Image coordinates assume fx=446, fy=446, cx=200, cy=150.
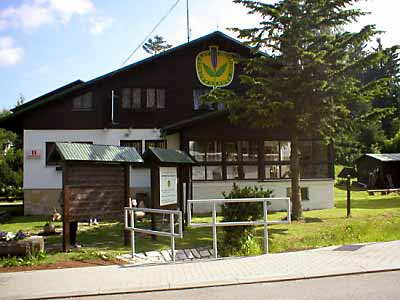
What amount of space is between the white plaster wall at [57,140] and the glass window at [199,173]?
2.77 meters

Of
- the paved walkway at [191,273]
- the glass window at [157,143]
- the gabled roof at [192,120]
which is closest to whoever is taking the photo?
the paved walkway at [191,273]

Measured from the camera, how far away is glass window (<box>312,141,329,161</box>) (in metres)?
20.5

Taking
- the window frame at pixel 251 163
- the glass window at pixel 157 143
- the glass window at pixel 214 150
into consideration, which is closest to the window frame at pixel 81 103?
the glass window at pixel 157 143

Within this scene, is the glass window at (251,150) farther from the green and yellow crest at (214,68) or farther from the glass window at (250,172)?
the green and yellow crest at (214,68)

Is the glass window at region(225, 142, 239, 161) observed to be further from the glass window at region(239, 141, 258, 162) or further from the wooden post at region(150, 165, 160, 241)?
the wooden post at region(150, 165, 160, 241)

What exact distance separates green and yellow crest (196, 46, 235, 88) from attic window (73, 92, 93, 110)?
5.31 metres

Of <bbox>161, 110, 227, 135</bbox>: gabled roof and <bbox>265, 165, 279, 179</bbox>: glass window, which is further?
<bbox>265, 165, 279, 179</bbox>: glass window

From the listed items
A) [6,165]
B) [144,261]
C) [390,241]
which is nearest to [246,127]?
[390,241]

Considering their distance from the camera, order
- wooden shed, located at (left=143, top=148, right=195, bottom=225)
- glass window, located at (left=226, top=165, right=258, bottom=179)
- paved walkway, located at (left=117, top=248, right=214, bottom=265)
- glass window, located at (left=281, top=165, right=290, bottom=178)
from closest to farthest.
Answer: paved walkway, located at (left=117, top=248, right=214, bottom=265)
wooden shed, located at (left=143, top=148, right=195, bottom=225)
glass window, located at (left=226, top=165, right=258, bottom=179)
glass window, located at (left=281, top=165, right=290, bottom=178)

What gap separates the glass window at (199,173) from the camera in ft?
64.0

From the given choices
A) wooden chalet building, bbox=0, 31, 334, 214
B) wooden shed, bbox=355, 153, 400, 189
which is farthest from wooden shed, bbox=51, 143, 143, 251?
wooden shed, bbox=355, 153, 400, 189

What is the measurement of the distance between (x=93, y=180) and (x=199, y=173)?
877 cm

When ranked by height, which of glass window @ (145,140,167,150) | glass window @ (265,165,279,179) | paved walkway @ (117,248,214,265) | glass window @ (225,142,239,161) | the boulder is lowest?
paved walkway @ (117,248,214,265)

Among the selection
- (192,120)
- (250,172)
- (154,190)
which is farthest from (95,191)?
(250,172)
